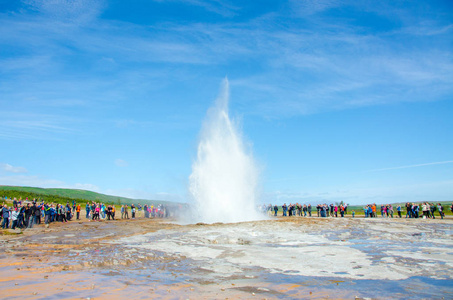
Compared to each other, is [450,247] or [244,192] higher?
[244,192]

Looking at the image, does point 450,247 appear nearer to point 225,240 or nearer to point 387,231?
point 387,231

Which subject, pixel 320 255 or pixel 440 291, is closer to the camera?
pixel 440 291

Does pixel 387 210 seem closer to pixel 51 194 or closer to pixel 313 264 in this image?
pixel 313 264

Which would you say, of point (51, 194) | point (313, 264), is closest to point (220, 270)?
point (313, 264)

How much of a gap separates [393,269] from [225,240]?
9.05 metres

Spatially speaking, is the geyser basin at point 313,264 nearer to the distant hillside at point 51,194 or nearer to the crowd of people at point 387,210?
the crowd of people at point 387,210

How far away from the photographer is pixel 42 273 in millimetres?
9047

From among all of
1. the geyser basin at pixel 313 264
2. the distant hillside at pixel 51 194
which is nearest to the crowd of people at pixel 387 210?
the geyser basin at pixel 313 264

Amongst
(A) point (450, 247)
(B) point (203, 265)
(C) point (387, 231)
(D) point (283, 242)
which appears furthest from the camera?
(C) point (387, 231)

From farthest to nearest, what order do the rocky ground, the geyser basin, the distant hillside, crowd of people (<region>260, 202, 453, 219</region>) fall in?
the distant hillside
crowd of people (<region>260, 202, 453, 219</region>)
the geyser basin
the rocky ground

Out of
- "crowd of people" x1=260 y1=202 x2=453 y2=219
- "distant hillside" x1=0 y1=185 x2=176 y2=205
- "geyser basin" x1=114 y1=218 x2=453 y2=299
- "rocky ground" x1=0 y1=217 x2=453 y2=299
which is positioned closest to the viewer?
"rocky ground" x1=0 y1=217 x2=453 y2=299

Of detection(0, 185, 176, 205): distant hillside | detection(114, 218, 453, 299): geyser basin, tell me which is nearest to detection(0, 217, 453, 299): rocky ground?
detection(114, 218, 453, 299): geyser basin

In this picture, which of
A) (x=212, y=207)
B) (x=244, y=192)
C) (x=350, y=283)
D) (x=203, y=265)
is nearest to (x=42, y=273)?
(x=203, y=265)

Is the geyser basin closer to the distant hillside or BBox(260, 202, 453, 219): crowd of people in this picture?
BBox(260, 202, 453, 219): crowd of people
